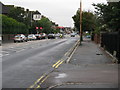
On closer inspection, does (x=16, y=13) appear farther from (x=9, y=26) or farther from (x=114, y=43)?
(x=114, y=43)

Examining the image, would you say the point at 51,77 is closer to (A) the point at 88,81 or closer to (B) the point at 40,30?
(A) the point at 88,81

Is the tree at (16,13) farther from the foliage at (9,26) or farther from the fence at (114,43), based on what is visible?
the fence at (114,43)

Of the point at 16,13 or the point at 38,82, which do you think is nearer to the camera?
the point at 38,82

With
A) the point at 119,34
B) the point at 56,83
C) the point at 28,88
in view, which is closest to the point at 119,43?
the point at 119,34

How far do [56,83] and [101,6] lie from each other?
9.06 meters

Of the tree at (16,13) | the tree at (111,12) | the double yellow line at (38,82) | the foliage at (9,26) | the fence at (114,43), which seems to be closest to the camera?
the double yellow line at (38,82)

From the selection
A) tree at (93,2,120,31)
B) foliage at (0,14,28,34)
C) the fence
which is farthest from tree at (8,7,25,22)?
tree at (93,2,120,31)

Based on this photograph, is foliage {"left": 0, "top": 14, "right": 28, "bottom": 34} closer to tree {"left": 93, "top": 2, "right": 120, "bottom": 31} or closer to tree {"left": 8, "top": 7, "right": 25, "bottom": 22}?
tree {"left": 8, "top": 7, "right": 25, "bottom": 22}

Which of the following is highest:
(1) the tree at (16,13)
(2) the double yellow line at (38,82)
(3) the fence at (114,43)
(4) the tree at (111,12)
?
(1) the tree at (16,13)

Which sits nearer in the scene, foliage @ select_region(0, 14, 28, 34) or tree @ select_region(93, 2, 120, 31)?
tree @ select_region(93, 2, 120, 31)

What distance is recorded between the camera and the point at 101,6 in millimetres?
16844

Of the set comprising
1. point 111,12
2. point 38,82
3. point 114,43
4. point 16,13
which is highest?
point 16,13

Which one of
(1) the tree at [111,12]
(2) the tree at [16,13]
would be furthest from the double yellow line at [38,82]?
(2) the tree at [16,13]

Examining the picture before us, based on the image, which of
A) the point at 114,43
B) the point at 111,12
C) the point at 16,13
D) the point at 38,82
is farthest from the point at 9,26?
the point at 38,82
